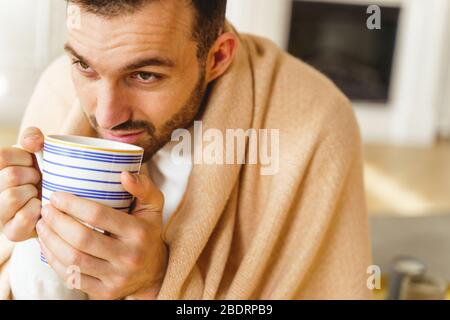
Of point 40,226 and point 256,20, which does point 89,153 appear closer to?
point 40,226

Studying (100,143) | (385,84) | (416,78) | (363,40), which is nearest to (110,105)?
(100,143)

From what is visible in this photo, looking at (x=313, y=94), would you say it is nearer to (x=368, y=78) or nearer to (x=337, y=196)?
(x=337, y=196)

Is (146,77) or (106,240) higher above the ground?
(146,77)

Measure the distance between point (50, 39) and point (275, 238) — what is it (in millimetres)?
255

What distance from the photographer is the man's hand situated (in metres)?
0.37

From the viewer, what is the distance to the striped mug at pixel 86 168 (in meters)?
0.36

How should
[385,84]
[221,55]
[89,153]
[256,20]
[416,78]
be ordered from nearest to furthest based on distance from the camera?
[89,153] → [221,55] → [256,20] → [385,84] → [416,78]

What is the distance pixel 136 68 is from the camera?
1.26 feet

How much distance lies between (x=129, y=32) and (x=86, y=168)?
9 centimetres

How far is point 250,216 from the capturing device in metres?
0.55

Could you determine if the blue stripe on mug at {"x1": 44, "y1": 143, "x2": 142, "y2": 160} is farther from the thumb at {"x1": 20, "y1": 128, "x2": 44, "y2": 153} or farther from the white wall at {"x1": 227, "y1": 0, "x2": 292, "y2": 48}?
the white wall at {"x1": 227, "y1": 0, "x2": 292, "y2": 48}

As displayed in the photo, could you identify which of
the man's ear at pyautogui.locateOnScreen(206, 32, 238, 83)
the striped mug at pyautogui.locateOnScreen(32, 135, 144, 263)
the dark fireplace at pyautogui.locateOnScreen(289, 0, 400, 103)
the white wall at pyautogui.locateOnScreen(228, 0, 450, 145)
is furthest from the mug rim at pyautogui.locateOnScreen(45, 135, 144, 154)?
the white wall at pyautogui.locateOnScreen(228, 0, 450, 145)

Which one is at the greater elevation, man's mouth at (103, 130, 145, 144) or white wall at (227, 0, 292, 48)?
white wall at (227, 0, 292, 48)

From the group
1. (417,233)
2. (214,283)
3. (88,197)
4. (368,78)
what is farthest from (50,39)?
(368,78)
